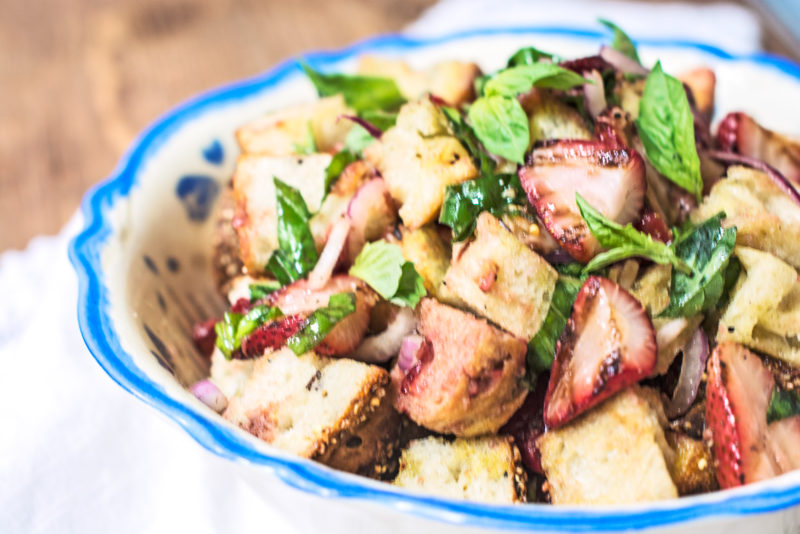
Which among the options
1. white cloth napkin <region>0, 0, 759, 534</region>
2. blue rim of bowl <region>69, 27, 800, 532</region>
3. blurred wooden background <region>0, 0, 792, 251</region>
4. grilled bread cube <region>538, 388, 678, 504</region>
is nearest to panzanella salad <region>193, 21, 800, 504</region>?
grilled bread cube <region>538, 388, 678, 504</region>

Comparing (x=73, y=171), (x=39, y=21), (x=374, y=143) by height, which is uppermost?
(x=374, y=143)

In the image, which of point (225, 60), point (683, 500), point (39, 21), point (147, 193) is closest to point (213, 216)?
point (147, 193)

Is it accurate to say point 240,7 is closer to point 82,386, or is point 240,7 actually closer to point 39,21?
point 39,21

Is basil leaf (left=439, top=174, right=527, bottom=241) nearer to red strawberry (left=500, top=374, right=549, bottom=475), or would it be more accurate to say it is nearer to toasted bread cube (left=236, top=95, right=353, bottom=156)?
red strawberry (left=500, top=374, right=549, bottom=475)

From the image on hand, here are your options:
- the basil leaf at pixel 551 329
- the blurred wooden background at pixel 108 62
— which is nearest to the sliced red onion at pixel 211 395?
the basil leaf at pixel 551 329

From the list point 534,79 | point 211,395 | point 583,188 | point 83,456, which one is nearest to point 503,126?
point 534,79

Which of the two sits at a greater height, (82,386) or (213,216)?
(213,216)
